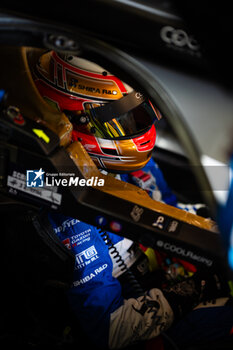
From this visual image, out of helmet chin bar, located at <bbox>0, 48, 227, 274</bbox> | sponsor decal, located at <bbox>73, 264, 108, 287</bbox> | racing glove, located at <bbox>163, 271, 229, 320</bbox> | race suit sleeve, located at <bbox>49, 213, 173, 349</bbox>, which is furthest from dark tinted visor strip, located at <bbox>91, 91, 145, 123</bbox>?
racing glove, located at <bbox>163, 271, 229, 320</bbox>

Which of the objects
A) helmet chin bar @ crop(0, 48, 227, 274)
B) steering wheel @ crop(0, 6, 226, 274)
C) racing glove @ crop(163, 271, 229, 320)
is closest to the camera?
steering wheel @ crop(0, 6, 226, 274)

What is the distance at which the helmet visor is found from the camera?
1233mm

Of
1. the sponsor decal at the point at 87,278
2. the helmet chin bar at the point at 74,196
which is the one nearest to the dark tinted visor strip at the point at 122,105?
the helmet chin bar at the point at 74,196

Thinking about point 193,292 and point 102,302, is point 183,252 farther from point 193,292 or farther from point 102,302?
point 193,292

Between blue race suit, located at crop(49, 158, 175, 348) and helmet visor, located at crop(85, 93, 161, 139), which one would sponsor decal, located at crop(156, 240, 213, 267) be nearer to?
blue race suit, located at crop(49, 158, 175, 348)

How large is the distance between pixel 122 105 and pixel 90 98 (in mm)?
116

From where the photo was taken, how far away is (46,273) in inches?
44.7

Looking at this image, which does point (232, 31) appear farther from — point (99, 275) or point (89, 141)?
point (99, 275)

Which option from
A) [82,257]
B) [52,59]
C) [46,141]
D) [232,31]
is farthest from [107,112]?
[232,31]

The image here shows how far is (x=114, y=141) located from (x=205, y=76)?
0.68 metres

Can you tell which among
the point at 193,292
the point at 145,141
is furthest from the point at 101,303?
the point at 145,141

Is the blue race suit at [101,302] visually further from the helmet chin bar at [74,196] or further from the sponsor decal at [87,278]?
the helmet chin bar at [74,196]

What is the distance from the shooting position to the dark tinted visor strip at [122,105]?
1.22m

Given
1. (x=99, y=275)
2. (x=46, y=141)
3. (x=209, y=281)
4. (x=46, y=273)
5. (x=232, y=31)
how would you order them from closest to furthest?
(x=232, y=31), (x=46, y=141), (x=46, y=273), (x=99, y=275), (x=209, y=281)
